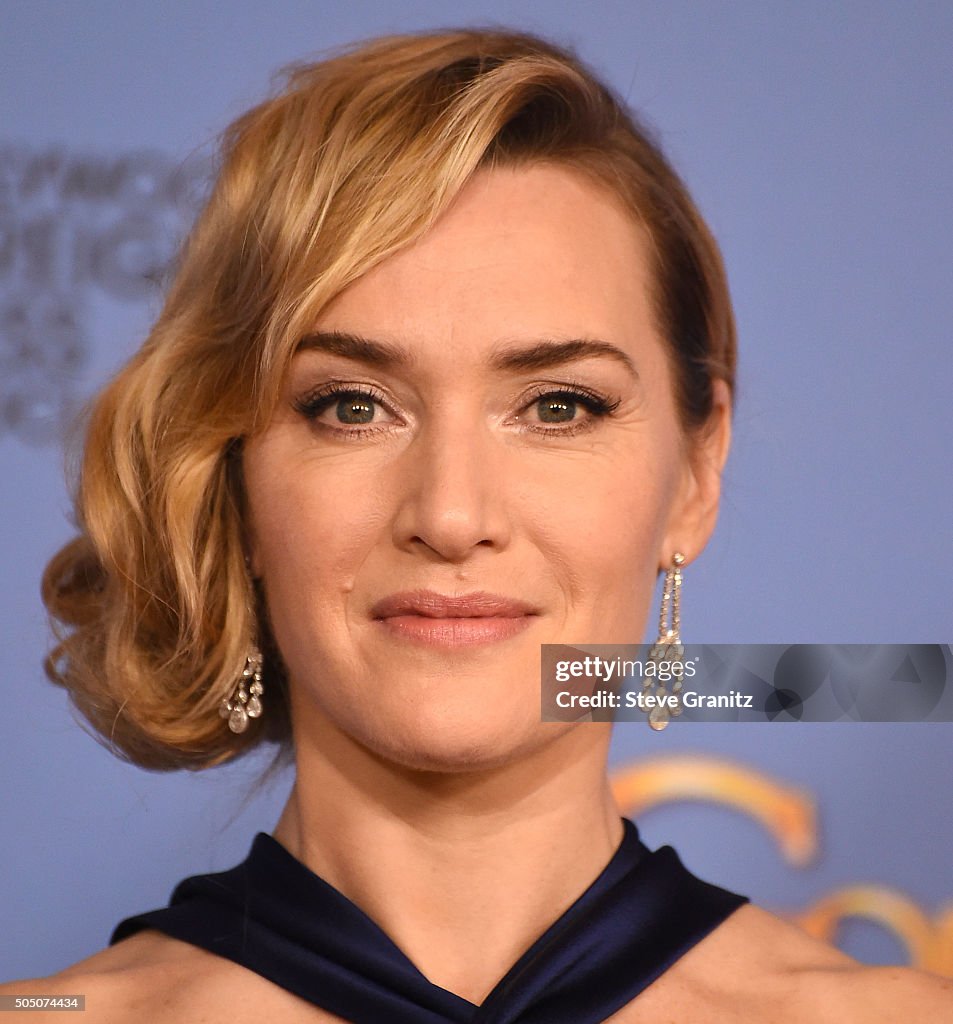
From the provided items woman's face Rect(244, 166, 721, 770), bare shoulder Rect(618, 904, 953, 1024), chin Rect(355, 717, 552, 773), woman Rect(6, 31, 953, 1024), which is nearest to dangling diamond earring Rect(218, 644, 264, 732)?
woman Rect(6, 31, 953, 1024)

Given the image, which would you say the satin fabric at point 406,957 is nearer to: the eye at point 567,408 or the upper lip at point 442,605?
the upper lip at point 442,605

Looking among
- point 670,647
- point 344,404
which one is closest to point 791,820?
point 670,647

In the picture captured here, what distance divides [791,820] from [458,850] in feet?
2.13

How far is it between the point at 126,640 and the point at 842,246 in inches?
39.0

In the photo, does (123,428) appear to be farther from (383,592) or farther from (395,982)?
(395,982)

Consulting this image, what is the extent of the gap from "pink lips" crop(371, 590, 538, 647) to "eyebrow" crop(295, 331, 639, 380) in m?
0.21

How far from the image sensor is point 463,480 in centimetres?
146

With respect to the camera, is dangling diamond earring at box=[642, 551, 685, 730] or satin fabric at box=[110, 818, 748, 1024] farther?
dangling diamond earring at box=[642, 551, 685, 730]

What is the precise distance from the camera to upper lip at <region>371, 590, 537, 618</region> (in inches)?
58.1

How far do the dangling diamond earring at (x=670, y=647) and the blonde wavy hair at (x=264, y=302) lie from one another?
6.8 inches

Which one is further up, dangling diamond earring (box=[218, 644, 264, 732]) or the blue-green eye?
the blue-green eye

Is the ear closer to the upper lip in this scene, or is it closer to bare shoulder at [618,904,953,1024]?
the upper lip

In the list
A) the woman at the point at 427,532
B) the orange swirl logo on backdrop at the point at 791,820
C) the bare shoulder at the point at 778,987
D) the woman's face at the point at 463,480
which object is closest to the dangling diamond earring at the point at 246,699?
the woman at the point at 427,532

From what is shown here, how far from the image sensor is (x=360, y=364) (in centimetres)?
153
